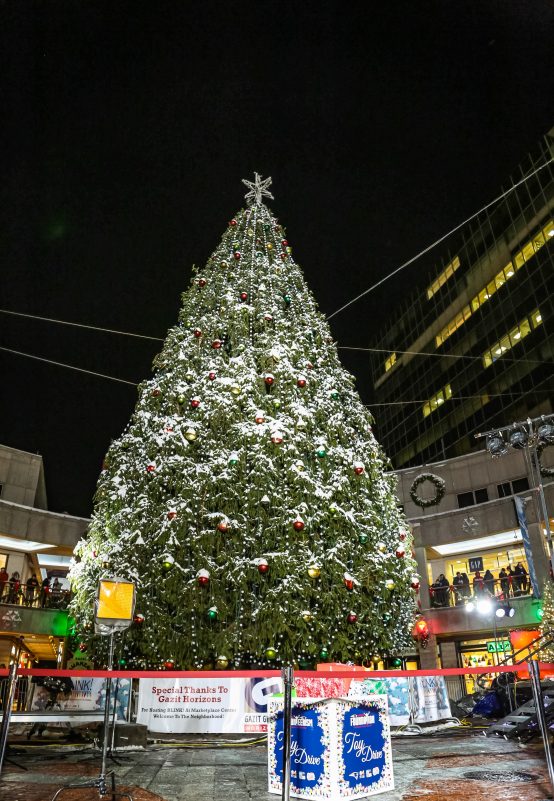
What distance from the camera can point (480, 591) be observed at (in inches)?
965

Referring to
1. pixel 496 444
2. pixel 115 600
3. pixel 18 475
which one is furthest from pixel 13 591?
pixel 496 444

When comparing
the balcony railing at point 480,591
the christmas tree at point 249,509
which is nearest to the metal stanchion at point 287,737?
the christmas tree at point 249,509

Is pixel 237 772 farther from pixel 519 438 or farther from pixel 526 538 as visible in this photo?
pixel 526 538

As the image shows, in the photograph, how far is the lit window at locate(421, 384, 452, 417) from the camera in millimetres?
54706

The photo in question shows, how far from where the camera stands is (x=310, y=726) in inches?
227

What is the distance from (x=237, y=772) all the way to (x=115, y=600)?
274 cm

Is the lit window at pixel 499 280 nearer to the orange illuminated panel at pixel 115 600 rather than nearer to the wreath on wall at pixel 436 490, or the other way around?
the wreath on wall at pixel 436 490

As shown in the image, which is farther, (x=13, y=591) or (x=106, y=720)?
(x=13, y=591)

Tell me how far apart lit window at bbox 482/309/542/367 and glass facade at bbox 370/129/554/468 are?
8cm

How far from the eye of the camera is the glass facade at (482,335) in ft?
138

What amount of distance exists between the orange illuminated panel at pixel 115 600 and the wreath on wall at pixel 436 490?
2328cm

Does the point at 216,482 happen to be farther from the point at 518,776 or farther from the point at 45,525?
the point at 45,525

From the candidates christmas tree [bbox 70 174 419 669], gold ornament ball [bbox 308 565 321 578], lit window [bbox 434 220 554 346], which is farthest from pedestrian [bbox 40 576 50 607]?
lit window [bbox 434 220 554 346]

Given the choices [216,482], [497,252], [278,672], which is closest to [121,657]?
[216,482]
